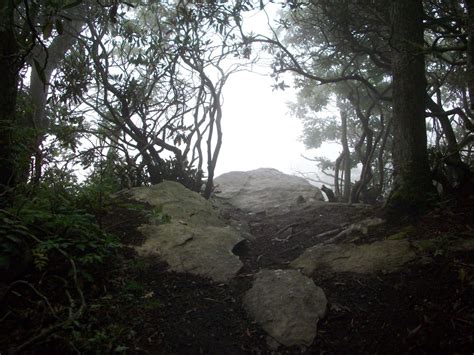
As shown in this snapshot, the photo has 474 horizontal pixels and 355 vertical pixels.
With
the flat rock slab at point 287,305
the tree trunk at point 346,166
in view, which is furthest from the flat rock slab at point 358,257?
the tree trunk at point 346,166

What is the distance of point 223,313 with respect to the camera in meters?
2.99

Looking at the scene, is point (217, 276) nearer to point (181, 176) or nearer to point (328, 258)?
point (328, 258)

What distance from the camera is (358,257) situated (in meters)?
3.69

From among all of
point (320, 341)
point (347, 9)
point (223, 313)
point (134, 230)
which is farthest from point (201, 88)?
point (320, 341)

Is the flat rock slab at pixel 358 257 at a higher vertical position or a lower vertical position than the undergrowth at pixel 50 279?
lower

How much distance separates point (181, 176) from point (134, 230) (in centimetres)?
295

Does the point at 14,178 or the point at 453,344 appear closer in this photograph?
the point at 453,344

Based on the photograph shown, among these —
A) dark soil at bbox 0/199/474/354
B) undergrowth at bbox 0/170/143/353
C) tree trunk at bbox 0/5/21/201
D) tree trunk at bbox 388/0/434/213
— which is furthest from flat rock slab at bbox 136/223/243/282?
tree trunk at bbox 388/0/434/213

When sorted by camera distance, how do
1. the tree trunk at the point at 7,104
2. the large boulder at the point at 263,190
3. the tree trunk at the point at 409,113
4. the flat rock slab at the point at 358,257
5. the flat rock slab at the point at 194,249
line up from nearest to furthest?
1. the tree trunk at the point at 7,104
2. the flat rock slab at the point at 358,257
3. the flat rock slab at the point at 194,249
4. the tree trunk at the point at 409,113
5. the large boulder at the point at 263,190

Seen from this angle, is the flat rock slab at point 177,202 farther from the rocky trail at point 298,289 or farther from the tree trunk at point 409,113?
the tree trunk at point 409,113

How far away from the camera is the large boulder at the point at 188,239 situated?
12.0 ft

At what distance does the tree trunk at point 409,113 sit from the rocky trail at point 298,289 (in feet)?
1.27

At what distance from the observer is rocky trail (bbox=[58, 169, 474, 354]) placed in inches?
96.8

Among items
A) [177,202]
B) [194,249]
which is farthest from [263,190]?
[194,249]
